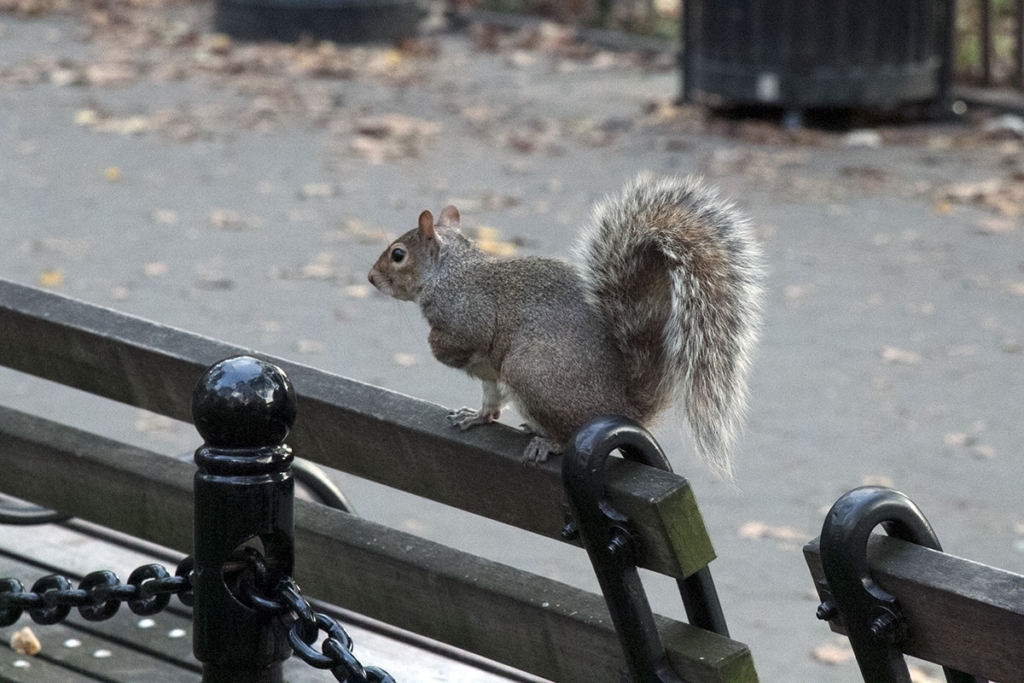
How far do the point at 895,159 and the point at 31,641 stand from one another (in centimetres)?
629

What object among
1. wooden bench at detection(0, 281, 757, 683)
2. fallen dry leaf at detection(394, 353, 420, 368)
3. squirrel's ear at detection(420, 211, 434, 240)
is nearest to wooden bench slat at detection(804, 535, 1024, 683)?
wooden bench at detection(0, 281, 757, 683)

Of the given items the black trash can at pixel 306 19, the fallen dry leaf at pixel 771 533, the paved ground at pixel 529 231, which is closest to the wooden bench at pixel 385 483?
the paved ground at pixel 529 231

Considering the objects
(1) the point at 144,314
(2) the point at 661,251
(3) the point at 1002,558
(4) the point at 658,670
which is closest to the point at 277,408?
(4) the point at 658,670

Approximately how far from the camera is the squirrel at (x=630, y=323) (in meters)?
2.05

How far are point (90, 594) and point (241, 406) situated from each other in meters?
0.48

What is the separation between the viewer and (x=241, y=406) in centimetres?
149

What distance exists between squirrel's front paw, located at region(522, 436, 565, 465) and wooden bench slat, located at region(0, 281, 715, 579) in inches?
0.7

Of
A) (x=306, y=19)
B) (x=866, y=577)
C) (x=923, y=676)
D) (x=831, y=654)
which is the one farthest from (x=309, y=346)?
(x=306, y=19)

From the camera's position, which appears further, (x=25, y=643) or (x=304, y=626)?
(x=25, y=643)

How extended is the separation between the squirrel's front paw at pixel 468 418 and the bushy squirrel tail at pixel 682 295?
231 mm

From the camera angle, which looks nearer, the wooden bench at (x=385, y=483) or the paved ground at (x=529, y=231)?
the wooden bench at (x=385, y=483)

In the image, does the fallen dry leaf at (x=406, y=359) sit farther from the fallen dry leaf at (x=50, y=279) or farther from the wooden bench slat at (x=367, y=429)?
the wooden bench slat at (x=367, y=429)

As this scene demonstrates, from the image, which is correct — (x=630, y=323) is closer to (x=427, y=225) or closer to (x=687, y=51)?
(x=427, y=225)

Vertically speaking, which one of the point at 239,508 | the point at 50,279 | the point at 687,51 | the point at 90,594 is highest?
the point at 239,508
